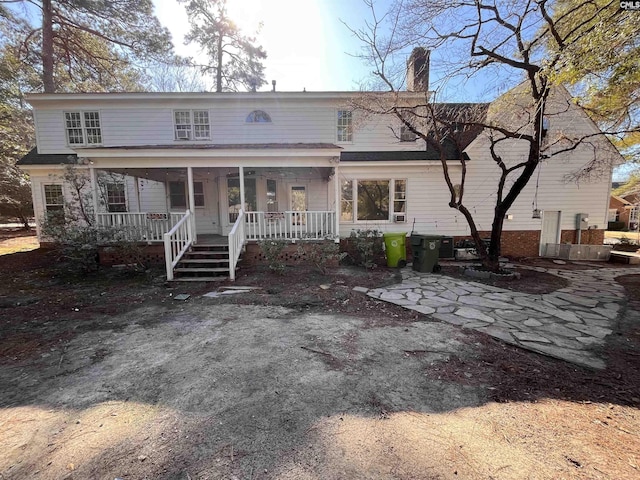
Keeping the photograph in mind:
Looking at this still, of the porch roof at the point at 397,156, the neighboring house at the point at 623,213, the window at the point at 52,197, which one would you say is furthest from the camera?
the neighboring house at the point at 623,213

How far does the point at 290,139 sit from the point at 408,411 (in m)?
10.5

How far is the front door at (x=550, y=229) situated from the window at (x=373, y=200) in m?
5.70

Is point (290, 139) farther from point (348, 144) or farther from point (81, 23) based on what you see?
point (81, 23)

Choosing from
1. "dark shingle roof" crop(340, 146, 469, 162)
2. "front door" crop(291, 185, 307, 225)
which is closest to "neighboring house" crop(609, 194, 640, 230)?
"dark shingle roof" crop(340, 146, 469, 162)

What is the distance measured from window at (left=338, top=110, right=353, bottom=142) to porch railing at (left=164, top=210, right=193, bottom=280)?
6.52m

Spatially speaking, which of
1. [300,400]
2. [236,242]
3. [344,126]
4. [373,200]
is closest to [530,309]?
[300,400]

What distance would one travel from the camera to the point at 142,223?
9195 millimetres

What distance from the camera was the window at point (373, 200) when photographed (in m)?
10.8

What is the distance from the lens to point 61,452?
2113 mm

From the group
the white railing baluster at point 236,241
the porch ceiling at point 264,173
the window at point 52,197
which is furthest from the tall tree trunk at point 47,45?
the white railing baluster at point 236,241

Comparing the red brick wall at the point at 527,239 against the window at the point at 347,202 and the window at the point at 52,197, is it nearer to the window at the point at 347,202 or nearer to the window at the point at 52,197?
the window at the point at 347,202

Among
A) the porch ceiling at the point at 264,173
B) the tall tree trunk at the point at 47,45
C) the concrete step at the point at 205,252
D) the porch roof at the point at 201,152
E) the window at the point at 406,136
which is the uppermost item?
the tall tree trunk at the point at 47,45

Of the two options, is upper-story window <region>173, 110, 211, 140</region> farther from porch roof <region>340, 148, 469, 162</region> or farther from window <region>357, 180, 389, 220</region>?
window <region>357, 180, 389, 220</region>

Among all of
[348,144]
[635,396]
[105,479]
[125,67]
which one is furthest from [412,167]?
[125,67]
